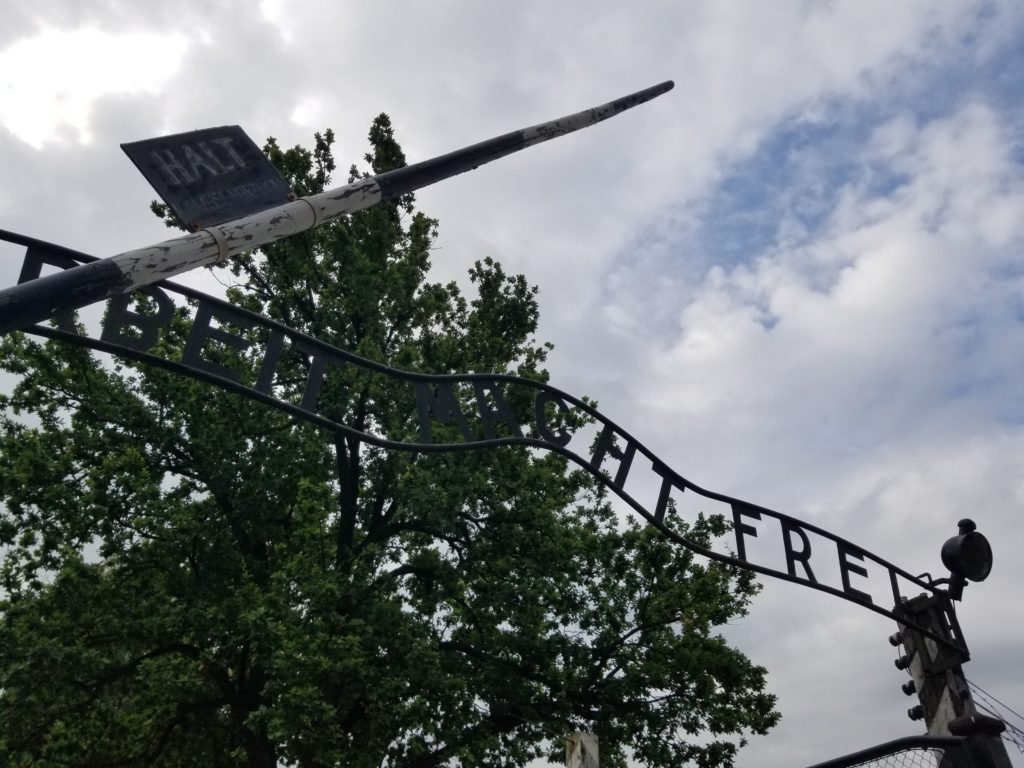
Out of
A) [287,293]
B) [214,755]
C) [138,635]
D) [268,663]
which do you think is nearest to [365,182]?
[268,663]

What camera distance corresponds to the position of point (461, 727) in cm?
1531

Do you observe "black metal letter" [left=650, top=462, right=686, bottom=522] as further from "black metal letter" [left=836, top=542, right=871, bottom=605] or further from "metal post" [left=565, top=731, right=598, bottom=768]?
"metal post" [left=565, top=731, right=598, bottom=768]

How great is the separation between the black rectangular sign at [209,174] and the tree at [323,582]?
399 inches

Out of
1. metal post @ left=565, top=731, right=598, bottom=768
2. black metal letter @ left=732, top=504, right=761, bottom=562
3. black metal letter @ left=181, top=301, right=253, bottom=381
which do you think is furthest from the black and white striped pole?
A: metal post @ left=565, top=731, right=598, bottom=768

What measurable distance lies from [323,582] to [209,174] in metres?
10.7

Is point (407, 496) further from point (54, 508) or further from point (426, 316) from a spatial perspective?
point (54, 508)

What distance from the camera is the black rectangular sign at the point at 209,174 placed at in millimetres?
4383

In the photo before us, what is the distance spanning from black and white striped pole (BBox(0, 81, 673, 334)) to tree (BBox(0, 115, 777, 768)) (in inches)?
395

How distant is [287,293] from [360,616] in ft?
22.0

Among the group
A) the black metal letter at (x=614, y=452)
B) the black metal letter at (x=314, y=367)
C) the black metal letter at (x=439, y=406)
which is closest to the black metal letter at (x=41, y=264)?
the black metal letter at (x=314, y=367)

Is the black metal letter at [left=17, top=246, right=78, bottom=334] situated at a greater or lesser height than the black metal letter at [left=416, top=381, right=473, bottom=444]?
lesser

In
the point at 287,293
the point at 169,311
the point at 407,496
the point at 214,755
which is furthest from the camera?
the point at 287,293

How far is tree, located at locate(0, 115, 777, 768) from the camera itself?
14523 mm

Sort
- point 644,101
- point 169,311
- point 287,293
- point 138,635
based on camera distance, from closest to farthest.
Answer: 1. point 169,311
2. point 644,101
3. point 138,635
4. point 287,293
